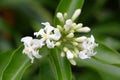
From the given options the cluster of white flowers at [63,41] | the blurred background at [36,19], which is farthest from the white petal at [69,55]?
the blurred background at [36,19]

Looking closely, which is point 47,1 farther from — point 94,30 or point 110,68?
point 110,68

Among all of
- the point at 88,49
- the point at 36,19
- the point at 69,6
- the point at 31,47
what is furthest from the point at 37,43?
the point at 36,19

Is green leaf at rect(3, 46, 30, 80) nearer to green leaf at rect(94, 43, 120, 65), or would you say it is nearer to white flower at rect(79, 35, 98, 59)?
white flower at rect(79, 35, 98, 59)

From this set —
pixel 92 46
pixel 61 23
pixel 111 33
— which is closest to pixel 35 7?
pixel 111 33

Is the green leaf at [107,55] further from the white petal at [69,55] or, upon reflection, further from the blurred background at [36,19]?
the blurred background at [36,19]

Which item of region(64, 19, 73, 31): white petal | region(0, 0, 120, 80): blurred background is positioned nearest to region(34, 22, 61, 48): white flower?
region(64, 19, 73, 31): white petal

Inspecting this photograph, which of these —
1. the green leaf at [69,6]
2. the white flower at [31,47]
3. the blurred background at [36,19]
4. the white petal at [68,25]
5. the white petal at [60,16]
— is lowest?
the white flower at [31,47]
